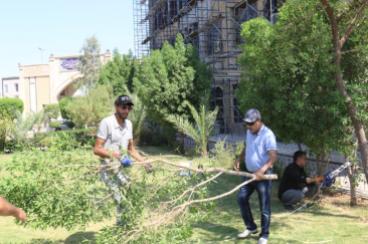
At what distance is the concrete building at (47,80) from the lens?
72125 millimetres

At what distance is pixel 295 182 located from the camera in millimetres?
8289

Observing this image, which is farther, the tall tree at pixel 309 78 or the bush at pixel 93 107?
the bush at pixel 93 107

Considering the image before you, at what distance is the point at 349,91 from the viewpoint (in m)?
7.84

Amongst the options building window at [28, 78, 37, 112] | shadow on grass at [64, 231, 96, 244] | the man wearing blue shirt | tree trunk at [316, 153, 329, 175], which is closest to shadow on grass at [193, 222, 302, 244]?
the man wearing blue shirt

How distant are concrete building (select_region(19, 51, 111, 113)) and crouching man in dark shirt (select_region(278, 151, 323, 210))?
64643mm

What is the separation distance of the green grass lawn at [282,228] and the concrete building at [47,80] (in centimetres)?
6459

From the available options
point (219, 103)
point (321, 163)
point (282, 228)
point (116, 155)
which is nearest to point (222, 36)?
point (219, 103)

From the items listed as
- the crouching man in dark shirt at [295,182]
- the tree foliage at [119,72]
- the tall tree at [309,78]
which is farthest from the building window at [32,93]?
the crouching man in dark shirt at [295,182]

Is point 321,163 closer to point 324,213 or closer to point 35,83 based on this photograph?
point 324,213

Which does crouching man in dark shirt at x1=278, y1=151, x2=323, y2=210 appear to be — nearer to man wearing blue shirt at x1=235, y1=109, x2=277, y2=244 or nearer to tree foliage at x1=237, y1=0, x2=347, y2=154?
tree foliage at x1=237, y1=0, x2=347, y2=154

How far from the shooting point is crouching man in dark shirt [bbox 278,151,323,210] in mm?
8227

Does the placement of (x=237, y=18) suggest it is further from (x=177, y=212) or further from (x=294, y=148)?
(x=177, y=212)

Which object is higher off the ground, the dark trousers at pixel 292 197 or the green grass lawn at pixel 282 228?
the dark trousers at pixel 292 197

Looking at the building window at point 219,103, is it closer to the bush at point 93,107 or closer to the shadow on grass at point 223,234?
the bush at point 93,107
